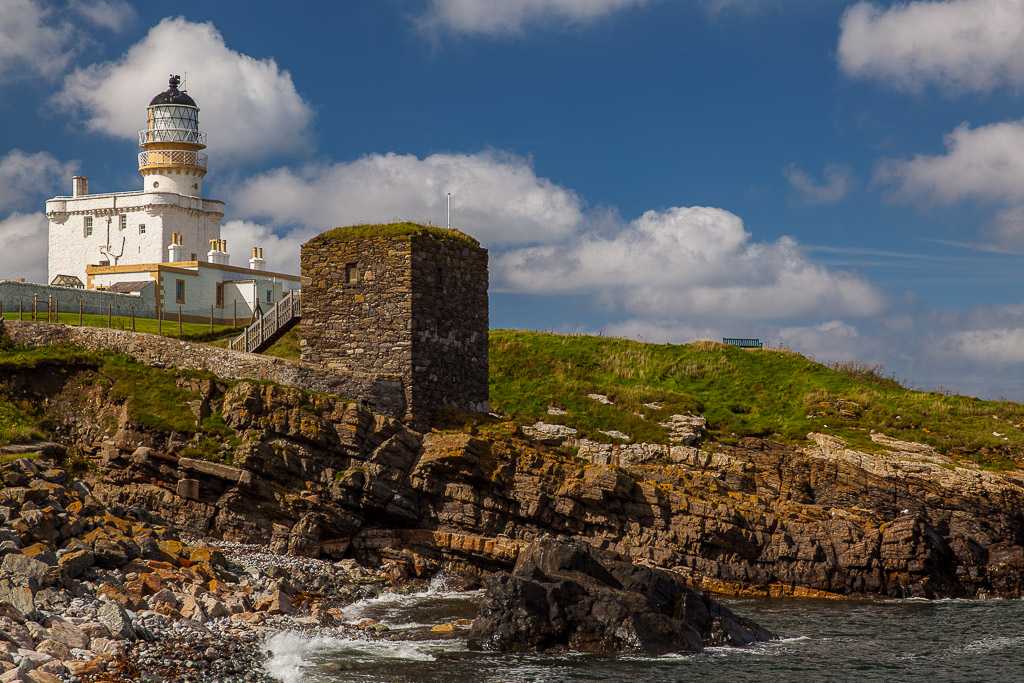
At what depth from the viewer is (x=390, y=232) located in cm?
3269

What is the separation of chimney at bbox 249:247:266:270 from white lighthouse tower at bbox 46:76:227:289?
181 cm

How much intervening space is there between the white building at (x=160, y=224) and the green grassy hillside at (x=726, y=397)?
55.0ft

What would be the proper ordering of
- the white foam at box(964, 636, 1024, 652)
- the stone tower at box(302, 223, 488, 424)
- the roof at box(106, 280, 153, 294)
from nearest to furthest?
the white foam at box(964, 636, 1024, 652), the stone tower at box(302, 223, 488, 424), the roof at box(106, 280, 153, 294)

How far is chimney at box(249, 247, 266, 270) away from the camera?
60.6m

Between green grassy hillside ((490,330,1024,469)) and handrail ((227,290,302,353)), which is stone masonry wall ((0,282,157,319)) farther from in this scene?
green grassy hillside ((490,330,1024,469))

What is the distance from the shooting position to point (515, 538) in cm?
2884

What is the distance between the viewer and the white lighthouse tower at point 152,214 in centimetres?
6309

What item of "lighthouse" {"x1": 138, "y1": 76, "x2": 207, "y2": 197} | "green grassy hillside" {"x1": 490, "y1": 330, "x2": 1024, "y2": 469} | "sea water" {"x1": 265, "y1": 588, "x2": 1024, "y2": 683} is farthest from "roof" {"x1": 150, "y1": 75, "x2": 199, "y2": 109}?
"sea water" {"x1": 265, "y1": 588, "x2": 1024, "y2": 683}

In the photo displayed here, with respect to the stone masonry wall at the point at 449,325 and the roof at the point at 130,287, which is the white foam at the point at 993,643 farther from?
the roof at the point at 130,287

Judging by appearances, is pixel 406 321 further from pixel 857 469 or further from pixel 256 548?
pixel 857 469

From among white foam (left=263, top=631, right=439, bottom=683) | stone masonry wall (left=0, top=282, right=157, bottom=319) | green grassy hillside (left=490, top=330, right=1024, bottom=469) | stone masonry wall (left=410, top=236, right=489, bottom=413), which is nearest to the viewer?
white foam (left=263, top=631, right=439, bottom=683)

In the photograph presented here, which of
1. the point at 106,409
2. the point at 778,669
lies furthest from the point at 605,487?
the point at 106,409

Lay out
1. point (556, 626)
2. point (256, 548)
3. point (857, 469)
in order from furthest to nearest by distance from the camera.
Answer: point (857, 469) → point (256, 548) → point (556, 626)

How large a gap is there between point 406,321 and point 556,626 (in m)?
14.3
